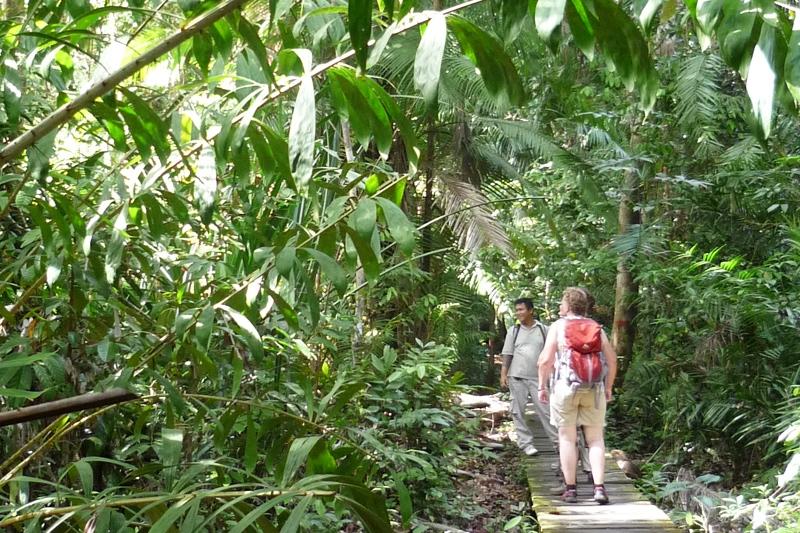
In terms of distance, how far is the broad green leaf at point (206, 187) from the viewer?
5.66 feet

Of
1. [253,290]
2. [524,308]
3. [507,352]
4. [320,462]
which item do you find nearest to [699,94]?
[524,308]

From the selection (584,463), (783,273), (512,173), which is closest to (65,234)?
(584,463)

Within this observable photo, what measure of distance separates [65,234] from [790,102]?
1508 mm

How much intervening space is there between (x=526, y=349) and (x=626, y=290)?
3.43m

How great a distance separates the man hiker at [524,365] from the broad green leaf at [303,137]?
683 centimetres

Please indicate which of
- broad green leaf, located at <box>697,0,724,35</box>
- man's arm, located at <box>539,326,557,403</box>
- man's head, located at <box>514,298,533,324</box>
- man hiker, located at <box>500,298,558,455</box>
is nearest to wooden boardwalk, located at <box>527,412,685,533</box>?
man hiker, located at <box>500,298,558,455</box>

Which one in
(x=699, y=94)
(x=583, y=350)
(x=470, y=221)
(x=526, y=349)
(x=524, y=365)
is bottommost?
(x=524, y=365)

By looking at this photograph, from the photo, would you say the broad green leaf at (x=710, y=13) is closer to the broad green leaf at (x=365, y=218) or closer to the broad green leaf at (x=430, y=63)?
the broad green leaf at (x=430, y=63)

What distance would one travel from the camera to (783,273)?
7.70 meters

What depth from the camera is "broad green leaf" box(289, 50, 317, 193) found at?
56.9 inches

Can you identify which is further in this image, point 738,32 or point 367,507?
point 367,507

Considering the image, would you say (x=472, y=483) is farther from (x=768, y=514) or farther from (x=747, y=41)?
(x=747, y=41)

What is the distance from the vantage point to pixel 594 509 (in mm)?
6625

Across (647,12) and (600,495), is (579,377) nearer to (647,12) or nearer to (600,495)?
(600,495)
